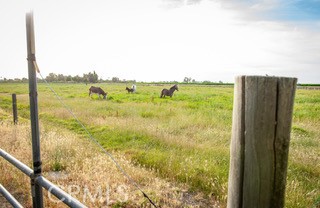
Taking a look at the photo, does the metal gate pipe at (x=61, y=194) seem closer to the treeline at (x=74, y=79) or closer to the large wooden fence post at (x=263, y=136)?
the large wooden fence post at (x=263, y=136)

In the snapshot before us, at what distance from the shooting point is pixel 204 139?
8.72 meters

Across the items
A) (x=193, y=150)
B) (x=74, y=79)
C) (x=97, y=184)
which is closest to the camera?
(x=97, y=184)

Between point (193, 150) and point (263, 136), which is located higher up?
point (263, 136)

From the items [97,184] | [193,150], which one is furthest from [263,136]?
[193,150]

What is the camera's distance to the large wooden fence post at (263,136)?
94 cm

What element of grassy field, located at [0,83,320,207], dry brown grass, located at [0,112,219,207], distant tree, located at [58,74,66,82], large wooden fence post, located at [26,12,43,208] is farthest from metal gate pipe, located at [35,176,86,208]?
distant tree, located at [58,74,66,82]

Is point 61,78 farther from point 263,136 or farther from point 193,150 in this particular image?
point 263,136

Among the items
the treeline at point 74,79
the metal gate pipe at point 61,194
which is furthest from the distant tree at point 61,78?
the metal gate pipe at point 61,194

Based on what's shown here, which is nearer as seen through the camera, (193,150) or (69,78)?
(193,150)

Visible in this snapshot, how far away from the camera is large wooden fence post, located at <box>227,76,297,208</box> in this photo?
3.10 feet

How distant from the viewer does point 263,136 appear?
975 mm

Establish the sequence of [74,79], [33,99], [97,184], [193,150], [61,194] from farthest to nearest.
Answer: [74,79], [193,150], [97,184], [33,99], [61,194]

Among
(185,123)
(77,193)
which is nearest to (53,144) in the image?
(77,193)

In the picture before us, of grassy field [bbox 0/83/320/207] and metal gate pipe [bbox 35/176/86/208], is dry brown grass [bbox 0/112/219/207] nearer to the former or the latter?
grassy field [bbox 0/83/320/207]
